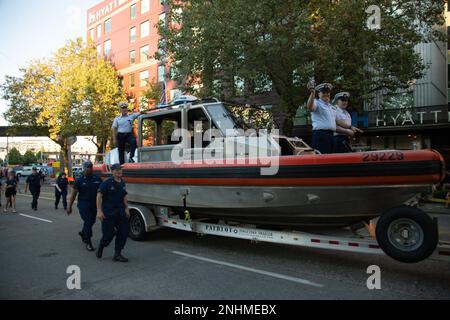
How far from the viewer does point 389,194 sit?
4.71 m

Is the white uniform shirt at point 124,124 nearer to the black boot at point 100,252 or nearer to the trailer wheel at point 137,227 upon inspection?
the trailer wheel at point 137,227

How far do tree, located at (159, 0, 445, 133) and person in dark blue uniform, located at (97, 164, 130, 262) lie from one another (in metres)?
9.61

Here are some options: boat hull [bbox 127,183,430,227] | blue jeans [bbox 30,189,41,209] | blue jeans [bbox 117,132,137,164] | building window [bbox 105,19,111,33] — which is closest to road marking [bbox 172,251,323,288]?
boat hull [bbox 127,183,430,227]

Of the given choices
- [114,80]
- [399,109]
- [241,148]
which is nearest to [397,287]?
[241,148]

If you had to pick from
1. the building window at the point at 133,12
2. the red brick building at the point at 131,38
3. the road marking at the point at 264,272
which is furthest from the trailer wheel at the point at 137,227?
the building window at the point at 133,12

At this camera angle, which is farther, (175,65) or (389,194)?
(175,65)

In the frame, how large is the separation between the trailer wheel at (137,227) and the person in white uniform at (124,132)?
129 centimetres

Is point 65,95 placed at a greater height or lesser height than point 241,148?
greater

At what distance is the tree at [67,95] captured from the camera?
105 feet

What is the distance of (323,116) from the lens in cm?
579

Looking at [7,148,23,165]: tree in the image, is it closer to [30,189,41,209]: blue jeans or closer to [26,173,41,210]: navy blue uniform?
[26,173,41,210]: navy blue uniform

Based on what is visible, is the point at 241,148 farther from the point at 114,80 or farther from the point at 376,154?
the point at 114,80

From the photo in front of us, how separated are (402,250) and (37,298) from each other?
Result: 454cm

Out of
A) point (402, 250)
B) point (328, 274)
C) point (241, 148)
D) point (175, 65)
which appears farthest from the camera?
point (175, 65)
